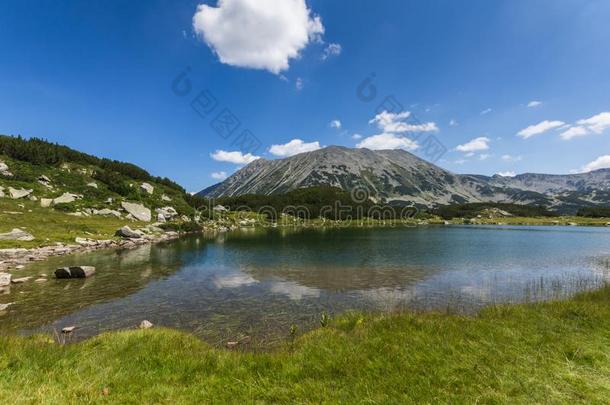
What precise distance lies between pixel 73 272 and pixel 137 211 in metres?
73.7

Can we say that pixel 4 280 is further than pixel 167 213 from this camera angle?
No

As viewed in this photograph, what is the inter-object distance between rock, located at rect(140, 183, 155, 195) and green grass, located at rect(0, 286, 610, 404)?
130 meters

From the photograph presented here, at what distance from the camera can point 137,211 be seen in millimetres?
96750

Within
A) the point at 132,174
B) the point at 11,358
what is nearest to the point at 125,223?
the point at 132,174

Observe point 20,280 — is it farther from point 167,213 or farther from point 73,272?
point 167,213

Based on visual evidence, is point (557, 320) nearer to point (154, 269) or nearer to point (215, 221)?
point (154, 269)

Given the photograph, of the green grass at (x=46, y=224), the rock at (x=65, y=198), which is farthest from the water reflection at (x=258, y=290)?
the rock at (x=65, y=198)

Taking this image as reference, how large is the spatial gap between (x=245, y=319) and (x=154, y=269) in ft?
76.3

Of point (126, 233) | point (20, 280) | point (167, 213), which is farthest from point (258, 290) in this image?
point (167, 213)

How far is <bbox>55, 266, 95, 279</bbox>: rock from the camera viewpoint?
29.6 meters

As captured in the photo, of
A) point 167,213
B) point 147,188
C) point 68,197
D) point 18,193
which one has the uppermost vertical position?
point 147,188

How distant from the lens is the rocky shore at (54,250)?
35.2 metres

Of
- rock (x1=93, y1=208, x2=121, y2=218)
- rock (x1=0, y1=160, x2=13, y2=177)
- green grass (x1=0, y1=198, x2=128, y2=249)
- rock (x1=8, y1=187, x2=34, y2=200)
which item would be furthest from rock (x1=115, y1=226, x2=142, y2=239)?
rock (x1=0, y1=160, x2=13, y2=177)

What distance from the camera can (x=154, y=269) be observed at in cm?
3719
